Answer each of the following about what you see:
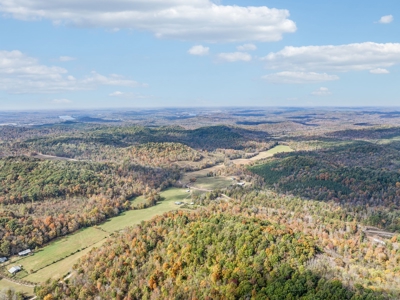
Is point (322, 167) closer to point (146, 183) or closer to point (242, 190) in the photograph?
point (242, 190)

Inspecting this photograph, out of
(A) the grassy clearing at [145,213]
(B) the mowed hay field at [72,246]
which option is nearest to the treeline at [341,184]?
(A) the grassy clearing at [145,213]

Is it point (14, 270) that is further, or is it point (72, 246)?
point (72, 246)

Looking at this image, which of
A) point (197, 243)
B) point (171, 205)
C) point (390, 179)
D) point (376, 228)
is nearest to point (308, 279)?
point (197, 243)

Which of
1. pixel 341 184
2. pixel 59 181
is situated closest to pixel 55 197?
pixel 59 181

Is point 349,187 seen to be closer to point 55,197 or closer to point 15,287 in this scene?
point 55,197

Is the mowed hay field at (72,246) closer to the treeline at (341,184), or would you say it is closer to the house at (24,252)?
the house at (24,252)

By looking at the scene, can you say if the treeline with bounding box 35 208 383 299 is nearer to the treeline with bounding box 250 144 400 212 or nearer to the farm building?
the farm building
